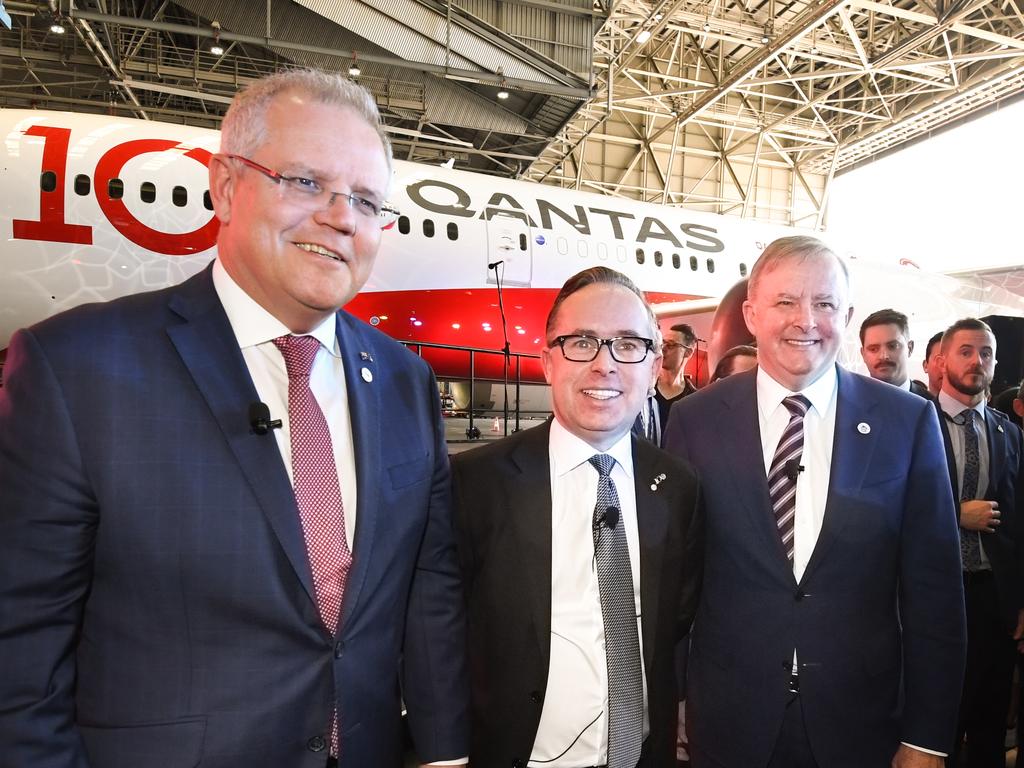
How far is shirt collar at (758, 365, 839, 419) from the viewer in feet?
6.65

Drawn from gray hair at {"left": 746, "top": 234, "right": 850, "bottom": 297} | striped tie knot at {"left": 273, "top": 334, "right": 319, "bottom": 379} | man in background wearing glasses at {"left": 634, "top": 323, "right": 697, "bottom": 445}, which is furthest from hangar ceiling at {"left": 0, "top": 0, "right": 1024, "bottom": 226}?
gray hair at {"left": 746, "top": 234, "right": 850, "bottom": 297}

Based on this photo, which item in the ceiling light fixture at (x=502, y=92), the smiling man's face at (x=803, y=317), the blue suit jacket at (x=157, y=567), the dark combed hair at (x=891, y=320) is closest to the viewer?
the blue suit jacket at (x=157, y=567)

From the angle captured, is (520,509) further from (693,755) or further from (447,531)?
(693,755)

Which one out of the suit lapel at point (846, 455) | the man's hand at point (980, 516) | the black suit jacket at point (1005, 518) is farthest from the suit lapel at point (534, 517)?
the man's hand at point (980, 516)

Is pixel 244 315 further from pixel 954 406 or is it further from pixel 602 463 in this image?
pixel 954 406

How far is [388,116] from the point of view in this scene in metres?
15.5

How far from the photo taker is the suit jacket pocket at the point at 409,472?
156 centimetres

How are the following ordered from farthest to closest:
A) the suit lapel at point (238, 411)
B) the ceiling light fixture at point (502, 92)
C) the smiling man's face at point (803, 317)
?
1. the ceiling light fixture at point (502, 92)
2. the smiling man's face at point (803, 317)
3. the suit lapel at point (238, 411)

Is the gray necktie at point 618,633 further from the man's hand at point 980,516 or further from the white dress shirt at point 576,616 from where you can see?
the man's hand at point 980,516

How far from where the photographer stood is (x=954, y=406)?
3508 millimetres

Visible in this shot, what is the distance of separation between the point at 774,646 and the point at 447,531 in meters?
0.98

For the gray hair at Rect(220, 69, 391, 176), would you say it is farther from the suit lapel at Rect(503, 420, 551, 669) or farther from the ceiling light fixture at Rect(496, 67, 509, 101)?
the ceiling light fixture at Rect(496, 67, 509, 101)

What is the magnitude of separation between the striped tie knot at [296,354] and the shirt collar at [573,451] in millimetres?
698

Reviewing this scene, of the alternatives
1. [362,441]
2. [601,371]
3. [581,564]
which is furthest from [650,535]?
[362,441]
